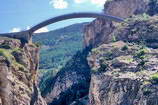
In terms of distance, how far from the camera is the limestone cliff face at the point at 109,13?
399 ft

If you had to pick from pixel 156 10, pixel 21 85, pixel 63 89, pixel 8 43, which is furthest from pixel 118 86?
pixel 63 89

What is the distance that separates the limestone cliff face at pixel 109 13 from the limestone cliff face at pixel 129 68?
3990cm

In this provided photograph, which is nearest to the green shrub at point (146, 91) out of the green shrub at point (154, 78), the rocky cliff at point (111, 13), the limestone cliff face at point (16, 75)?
the green shrub at point (154, 78)

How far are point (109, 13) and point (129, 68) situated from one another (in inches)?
3071

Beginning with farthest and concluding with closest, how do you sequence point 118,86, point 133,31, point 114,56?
point 133,31, point 114,56, point 118,86

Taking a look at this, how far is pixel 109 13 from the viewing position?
13788 cm

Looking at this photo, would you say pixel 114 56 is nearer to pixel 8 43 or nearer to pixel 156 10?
pixel 8 43

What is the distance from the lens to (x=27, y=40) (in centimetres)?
11100

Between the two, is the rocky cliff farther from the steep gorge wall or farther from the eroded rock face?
the eroded rock face

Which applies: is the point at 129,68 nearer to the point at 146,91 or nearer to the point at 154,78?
the point at 154,78

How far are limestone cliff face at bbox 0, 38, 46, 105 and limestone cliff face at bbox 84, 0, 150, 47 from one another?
93.5 feet

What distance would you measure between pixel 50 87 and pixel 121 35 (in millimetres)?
63488

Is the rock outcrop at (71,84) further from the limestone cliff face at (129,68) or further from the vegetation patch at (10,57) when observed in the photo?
the limestone cliff face at (129,68)

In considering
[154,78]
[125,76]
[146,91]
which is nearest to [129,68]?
[125,76]
